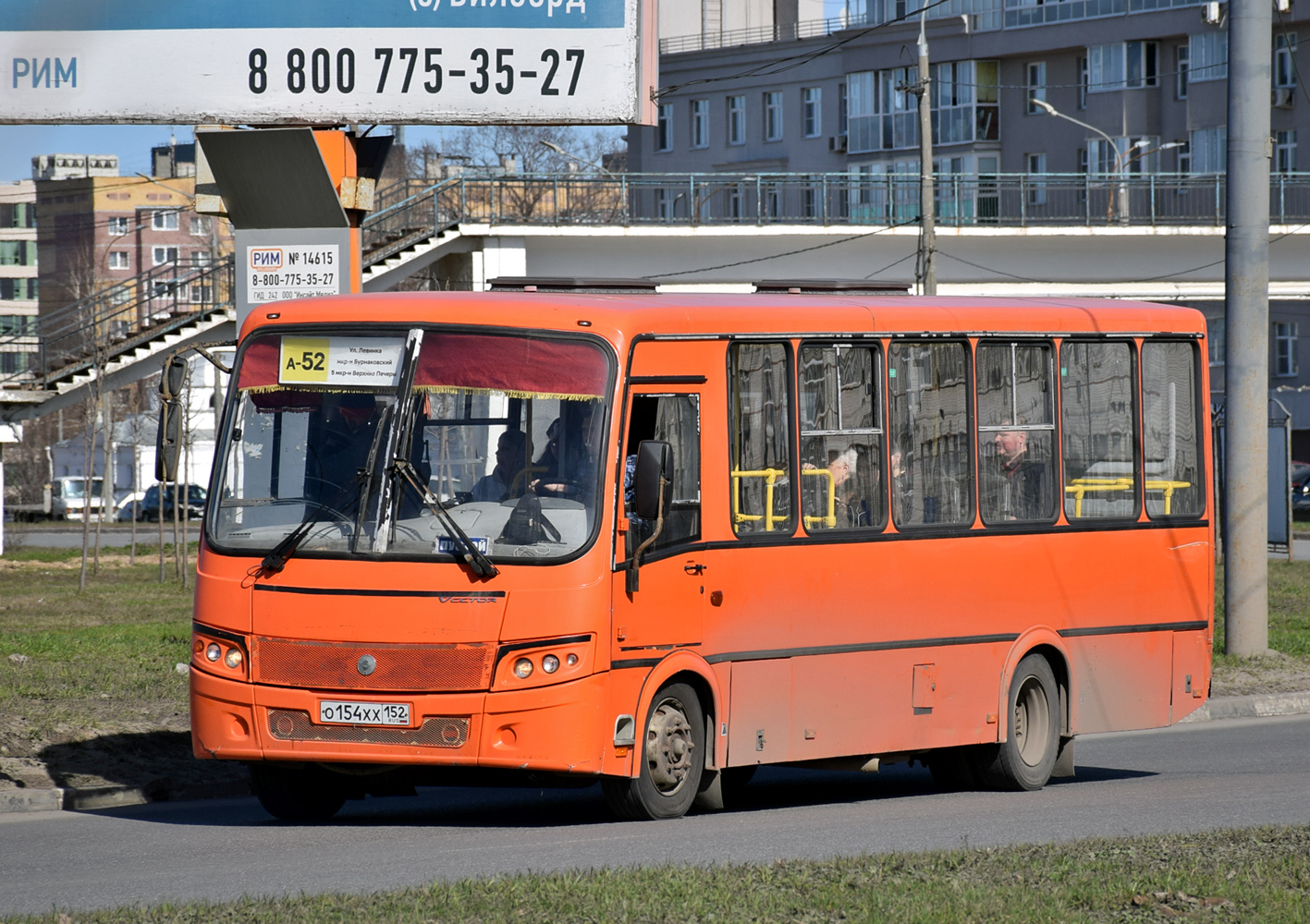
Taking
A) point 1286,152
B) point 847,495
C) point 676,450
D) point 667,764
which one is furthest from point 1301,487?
point 667,764

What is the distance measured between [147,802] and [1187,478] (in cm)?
705

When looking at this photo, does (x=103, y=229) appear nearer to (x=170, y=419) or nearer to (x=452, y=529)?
(x=170, y=419)

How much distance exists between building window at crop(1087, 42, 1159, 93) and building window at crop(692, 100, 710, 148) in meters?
15.5

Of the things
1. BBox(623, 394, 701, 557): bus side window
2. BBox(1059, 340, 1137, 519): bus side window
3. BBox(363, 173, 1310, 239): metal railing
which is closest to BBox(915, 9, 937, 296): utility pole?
BBox(363, 173, 1310, 239): metal railing

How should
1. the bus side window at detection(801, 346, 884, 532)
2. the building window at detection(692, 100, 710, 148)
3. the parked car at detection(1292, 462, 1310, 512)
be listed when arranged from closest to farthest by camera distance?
1. the bus side window at detection(801, 346, 884, 532)
2. the parked car at detection(1292, 462, 1310, 512)
3. the building window at detection(692, 100, 710, 148)

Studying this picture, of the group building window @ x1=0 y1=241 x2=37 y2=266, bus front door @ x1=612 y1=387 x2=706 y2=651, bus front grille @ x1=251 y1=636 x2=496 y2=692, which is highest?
building window @ x1=0 y1=241 x2=37 y2=266

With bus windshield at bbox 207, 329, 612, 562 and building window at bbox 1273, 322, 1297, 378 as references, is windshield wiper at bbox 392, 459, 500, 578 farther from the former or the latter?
building window at bbox 1273, 322, 1297, 378

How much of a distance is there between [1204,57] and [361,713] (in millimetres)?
63762

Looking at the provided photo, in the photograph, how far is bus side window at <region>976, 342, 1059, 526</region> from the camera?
476 inches

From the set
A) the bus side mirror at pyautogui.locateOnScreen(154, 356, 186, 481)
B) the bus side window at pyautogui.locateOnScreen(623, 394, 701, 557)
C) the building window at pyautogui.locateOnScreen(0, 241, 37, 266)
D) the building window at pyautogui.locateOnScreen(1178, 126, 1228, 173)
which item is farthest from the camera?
the building window at pyautogui.locateOnScreen(0, 241, 37, 266)

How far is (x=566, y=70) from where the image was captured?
46.9ft

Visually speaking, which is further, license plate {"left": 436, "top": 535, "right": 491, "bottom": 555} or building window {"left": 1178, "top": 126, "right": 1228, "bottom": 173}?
building window {"left": 1178, "top": 126, "right": 1228, "bottom": 173}

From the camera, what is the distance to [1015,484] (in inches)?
481

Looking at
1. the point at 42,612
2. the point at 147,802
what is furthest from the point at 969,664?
the point at 42,612
